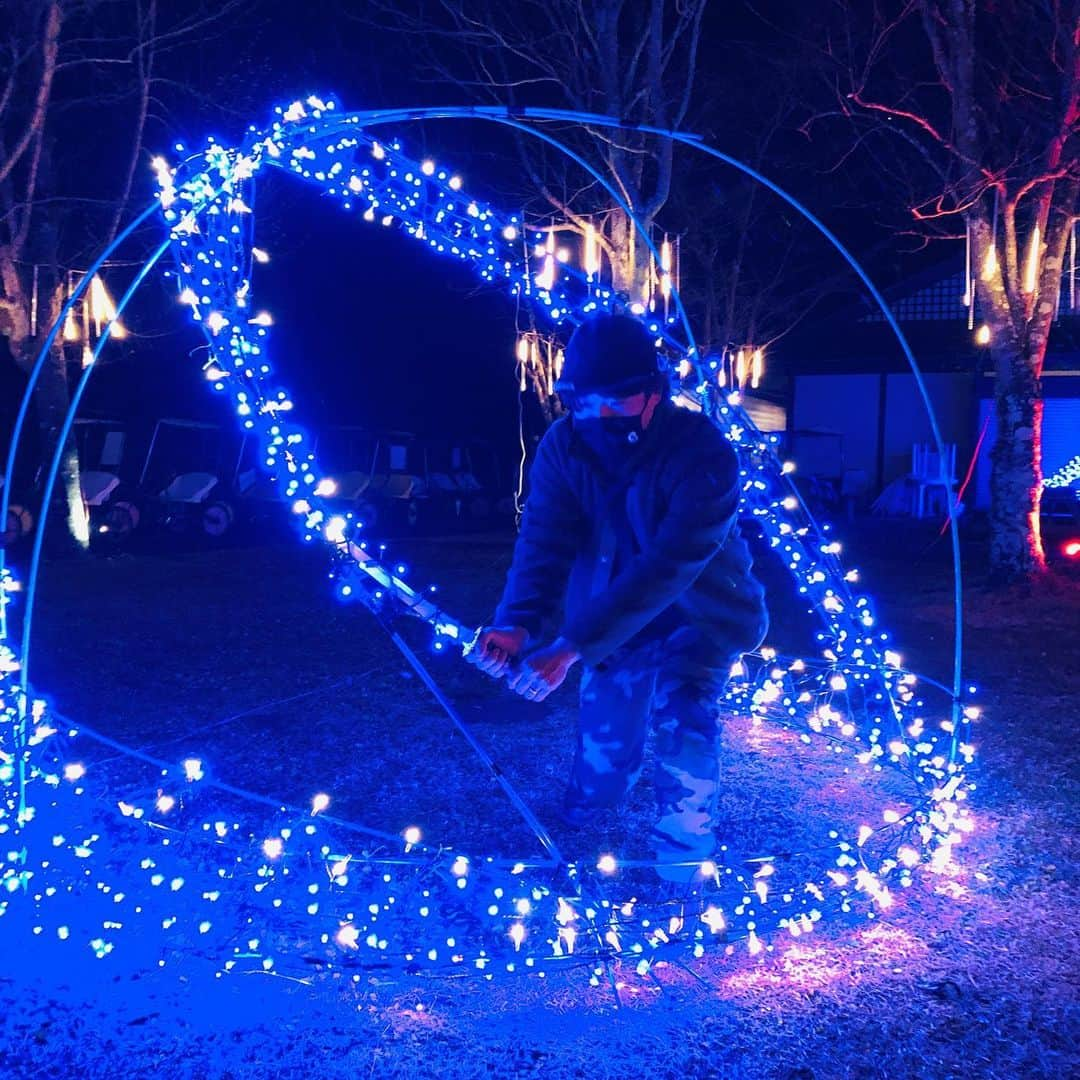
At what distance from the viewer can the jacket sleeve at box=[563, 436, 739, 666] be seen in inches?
125

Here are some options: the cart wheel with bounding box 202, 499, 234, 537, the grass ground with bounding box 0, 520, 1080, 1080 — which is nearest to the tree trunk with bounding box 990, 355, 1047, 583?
the grass ground with bounding box 0, 520, 1080, 1080

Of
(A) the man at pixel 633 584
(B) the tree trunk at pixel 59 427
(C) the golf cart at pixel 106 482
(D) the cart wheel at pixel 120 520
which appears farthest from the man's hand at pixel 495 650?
(D) the cart wheel at pixel 120 520

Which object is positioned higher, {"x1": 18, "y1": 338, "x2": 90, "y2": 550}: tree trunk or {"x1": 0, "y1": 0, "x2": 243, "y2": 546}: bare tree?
{"x1": 0, "y1": 0, "x2": 243, "y2": 546}: bare tree

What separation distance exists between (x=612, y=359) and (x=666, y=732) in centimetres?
126

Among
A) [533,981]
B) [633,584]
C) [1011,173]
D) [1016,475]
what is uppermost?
[1011,173]

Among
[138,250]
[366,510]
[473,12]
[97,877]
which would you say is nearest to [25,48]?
[138,250]

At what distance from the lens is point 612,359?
10.3ft

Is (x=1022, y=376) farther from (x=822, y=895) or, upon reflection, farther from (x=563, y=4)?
(x=822, y=895)

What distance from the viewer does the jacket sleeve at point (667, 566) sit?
317 cm

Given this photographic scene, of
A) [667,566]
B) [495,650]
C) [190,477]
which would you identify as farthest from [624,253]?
[190,477]

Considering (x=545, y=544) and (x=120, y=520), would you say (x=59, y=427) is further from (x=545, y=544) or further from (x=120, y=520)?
(x=545, y=544)

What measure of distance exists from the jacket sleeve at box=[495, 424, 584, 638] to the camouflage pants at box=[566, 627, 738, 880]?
0.32 metres

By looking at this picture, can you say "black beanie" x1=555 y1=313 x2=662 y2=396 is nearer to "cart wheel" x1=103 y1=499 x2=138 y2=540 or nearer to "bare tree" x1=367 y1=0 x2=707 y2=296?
"bare tree" x1=367 y1=0 x2=707 y2=296

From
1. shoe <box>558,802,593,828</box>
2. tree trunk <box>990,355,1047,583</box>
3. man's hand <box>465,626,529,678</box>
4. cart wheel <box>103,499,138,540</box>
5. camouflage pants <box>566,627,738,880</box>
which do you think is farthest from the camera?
cart wheel <box>103,499,138,540</box>
